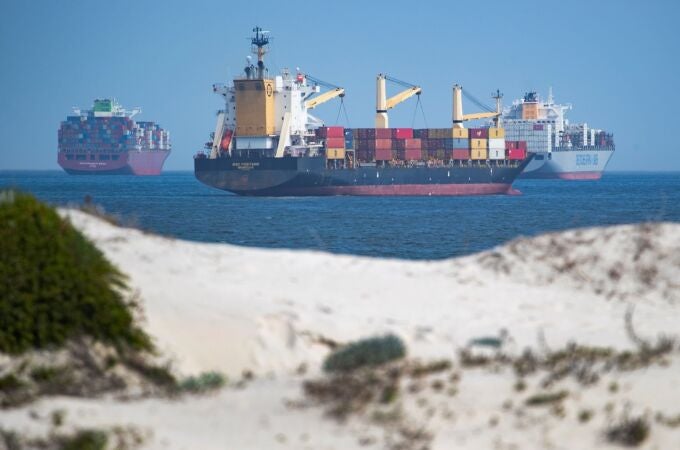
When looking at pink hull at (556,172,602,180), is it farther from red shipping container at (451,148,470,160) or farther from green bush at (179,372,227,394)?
green bush at (179,372,227,394)

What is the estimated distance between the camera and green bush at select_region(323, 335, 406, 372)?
→ 9008mm

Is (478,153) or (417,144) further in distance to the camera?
(478,153)

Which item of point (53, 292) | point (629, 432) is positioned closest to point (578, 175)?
point (53, 292)

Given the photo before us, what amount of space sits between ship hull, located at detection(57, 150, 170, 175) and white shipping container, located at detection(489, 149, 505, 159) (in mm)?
108704

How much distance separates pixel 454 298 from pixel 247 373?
10.2ft

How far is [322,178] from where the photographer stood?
259 feet

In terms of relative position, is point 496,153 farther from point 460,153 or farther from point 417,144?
point 417,144

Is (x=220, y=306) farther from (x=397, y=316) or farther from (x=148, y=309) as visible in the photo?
(x=397, y=316)

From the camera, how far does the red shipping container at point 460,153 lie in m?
88.2

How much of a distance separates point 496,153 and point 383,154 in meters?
12.1

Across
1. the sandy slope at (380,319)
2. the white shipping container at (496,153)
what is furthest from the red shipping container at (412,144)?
the sandy slope at (380,319)

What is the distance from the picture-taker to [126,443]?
7117 millimetres

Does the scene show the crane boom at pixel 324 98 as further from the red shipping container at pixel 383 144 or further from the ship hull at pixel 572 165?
the ship hull at pixel 572 165

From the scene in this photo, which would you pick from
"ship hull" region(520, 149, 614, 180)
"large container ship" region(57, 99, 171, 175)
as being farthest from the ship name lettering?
"large container ship" region(57, 99, 171, 175)
